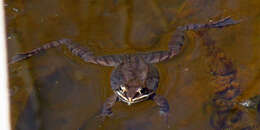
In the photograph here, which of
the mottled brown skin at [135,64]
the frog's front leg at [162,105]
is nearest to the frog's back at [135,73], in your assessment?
the mottled brown skin at [135,64]

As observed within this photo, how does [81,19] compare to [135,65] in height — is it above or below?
above

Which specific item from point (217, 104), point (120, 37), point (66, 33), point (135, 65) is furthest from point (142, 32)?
point (217, 104)

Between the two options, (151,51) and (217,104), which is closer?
(217,104)

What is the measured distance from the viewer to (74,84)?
5.42 m

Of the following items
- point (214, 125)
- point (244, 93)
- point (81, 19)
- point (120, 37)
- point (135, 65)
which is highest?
point (81, 19)

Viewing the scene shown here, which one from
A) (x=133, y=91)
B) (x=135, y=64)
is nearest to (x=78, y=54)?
(x=135, y=64)

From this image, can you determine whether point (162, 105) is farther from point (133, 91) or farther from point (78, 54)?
point (78, 54)

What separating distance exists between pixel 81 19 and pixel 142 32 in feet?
3.96

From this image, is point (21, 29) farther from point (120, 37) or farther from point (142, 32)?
point (142, 32)

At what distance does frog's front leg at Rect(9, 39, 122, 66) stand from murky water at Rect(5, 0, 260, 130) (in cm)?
9

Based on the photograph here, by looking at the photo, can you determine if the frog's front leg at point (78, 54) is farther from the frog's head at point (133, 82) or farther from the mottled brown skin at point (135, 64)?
the frog's head at point (133, 82)

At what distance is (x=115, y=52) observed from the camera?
19.0ft

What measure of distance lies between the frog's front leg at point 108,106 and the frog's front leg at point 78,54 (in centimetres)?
65

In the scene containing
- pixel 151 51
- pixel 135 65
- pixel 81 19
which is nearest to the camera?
pixel 135 65
